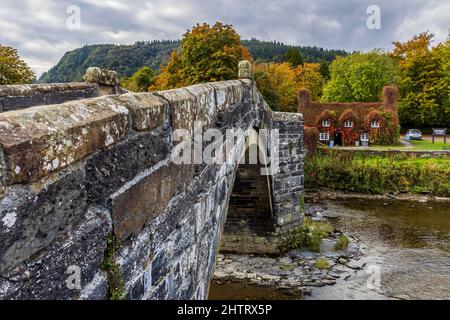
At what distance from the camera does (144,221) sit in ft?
8.02

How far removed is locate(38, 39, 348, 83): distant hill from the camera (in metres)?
58.6

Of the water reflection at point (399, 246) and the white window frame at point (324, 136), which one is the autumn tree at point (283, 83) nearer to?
the white window frame at point (324, 136)

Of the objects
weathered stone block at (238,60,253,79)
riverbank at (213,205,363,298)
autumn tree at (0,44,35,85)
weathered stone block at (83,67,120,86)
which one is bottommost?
riverbank at (213,205,363,298)

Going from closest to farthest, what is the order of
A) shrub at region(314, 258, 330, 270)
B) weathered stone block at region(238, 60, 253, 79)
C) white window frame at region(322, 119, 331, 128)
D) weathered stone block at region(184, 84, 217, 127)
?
weathered stone block at region(184, 84, 217, 127) → weathered stone block at region(238, 60, 253, 79) → shrub at region(314, 258, 330, 270) → white window frame at region(322, 119, 331, 128)

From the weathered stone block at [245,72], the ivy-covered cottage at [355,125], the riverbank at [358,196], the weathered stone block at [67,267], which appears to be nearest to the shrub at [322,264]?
the weathered stone block at [245,72]

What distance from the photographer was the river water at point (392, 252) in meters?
11.5

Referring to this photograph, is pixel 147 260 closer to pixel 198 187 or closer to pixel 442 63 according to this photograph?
pixel 198 187

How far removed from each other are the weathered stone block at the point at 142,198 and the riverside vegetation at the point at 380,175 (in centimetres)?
2252

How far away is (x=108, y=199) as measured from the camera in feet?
6.50

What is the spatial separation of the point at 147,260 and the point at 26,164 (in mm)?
1218

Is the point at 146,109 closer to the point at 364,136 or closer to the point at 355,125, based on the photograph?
the point at 355,125

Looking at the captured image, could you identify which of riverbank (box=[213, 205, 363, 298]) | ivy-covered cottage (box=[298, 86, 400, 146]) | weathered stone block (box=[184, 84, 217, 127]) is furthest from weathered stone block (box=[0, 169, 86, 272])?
ivy-covered cottage (box=[298, 86, 400, 146])

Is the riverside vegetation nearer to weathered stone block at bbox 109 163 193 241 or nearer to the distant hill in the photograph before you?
weathered stone block at bbox 109 163 193 241
